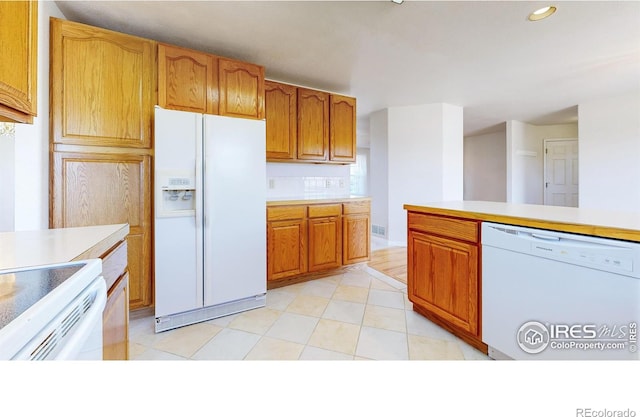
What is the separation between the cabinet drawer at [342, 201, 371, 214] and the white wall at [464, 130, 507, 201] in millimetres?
4725

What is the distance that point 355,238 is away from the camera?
10.6 ft

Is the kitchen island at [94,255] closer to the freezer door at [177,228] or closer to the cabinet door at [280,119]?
the freezer door at [177,228]

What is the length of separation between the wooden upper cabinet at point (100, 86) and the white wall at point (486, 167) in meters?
7.01

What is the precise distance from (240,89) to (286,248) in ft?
4.99

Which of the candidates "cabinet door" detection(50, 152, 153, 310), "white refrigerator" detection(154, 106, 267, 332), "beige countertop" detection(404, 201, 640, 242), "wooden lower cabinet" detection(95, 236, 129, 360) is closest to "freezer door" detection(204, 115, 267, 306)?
"white refrigerator" detection(154, 106, 267, 332)

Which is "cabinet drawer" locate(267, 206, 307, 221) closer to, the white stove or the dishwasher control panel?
the dishwasher control panel

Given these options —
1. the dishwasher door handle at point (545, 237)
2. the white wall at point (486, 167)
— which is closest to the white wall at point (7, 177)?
the dishwasher door handle at point (545, 237)

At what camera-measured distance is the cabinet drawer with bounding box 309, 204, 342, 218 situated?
288 centimetres

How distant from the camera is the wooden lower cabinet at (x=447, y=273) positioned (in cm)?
164

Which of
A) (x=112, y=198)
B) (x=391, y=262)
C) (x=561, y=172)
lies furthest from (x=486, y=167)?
(x=112, y=198)

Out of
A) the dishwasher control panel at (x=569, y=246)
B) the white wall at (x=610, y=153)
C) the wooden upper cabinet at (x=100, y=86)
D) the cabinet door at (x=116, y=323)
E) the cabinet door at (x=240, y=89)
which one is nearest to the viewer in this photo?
the cabinet door at (x=116, y=323)

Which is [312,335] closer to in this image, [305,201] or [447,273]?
[447,273]

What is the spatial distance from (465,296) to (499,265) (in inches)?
12.5

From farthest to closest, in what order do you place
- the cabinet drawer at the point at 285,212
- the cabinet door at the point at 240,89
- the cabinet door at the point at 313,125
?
1. the cabinet door at the point at 313,125
2. the cabinet drawer at the point at 285,212
3. the cabinet door at the point at 240,89
